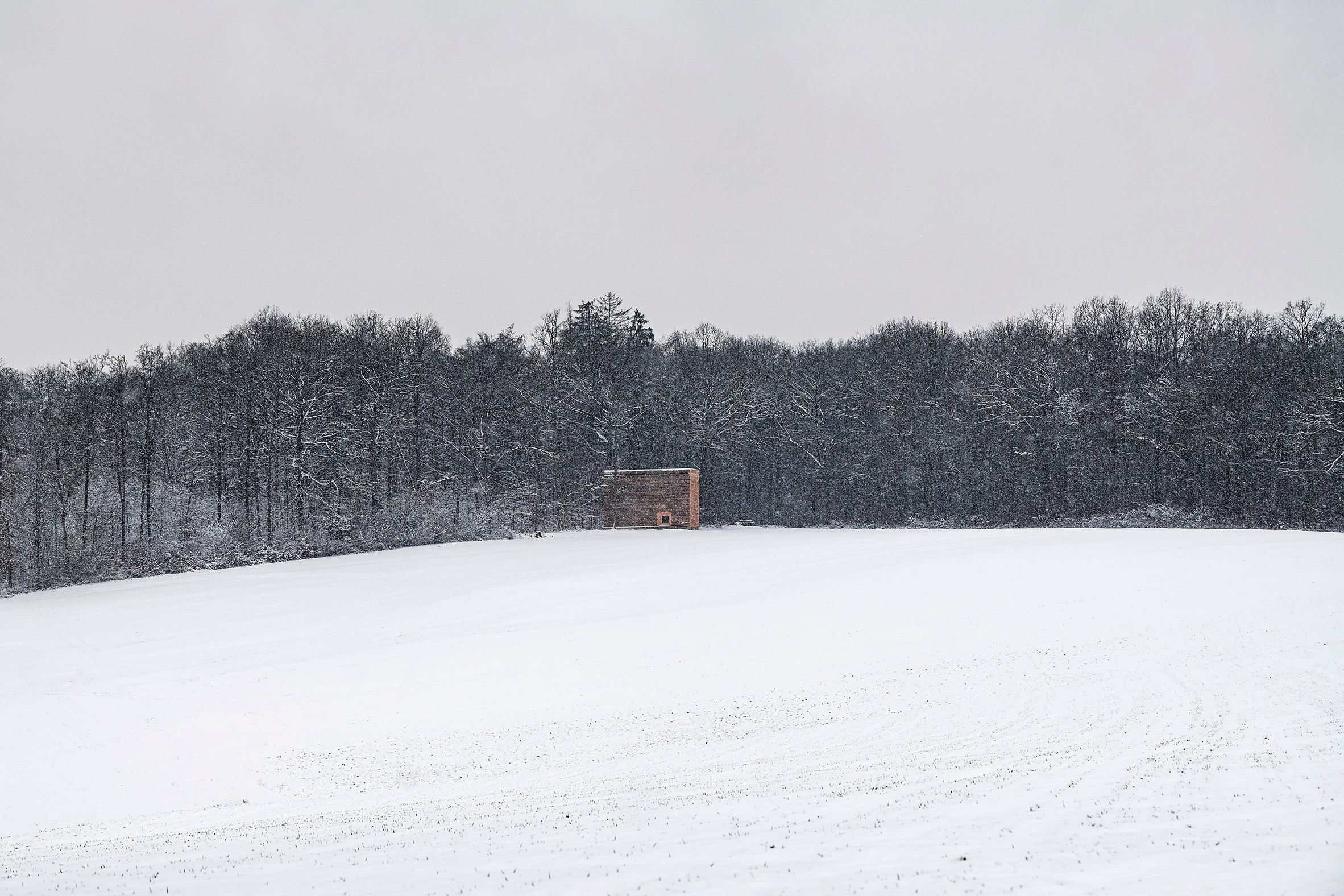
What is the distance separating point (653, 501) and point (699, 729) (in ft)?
116

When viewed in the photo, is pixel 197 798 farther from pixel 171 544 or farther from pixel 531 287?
pixel 531 287

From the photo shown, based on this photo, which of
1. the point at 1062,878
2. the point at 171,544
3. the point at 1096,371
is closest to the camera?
the point at 1062,878

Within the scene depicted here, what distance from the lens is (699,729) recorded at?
14633mm

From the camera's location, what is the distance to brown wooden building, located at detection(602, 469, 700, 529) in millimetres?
49594

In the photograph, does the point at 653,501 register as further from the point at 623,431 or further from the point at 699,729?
the point at 699,729

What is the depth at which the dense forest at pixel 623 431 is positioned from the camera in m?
41.2

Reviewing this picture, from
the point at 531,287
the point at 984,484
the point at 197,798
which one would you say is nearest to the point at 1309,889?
the point at 197,798

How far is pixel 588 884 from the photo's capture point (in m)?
6.71

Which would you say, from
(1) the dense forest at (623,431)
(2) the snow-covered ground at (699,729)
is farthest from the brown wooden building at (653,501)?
(2) the snow-covered ground at (699,729)

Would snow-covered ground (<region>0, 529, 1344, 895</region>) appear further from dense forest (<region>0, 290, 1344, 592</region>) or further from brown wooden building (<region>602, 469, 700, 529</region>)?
brown wooden building (<region>602, 469, 700, 529</region>)

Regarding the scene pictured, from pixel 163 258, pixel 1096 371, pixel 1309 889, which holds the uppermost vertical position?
pixel 163 258

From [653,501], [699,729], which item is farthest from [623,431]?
[699,729]

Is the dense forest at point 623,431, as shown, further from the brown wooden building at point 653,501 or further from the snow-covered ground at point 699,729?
the snow-covered ground at point 699,729

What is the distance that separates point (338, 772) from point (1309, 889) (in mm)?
11722
